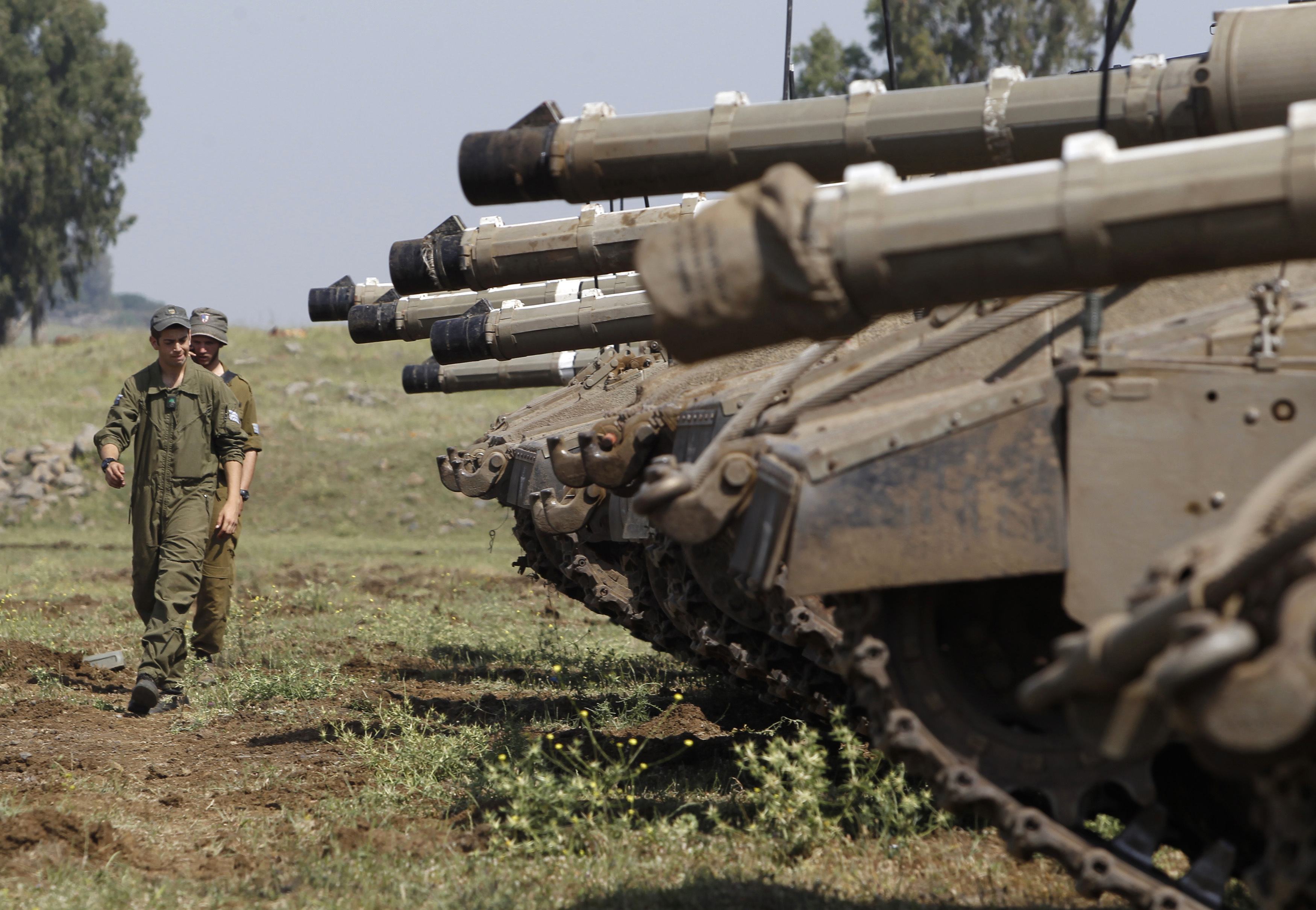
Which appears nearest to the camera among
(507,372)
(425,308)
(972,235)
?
(972,235)

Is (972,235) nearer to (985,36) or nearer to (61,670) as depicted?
(61,670)

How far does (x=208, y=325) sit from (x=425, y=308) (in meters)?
1.36

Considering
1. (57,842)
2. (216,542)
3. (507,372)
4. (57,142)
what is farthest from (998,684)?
(57,142)

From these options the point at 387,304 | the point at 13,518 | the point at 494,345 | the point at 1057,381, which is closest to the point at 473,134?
the point at 1057,381

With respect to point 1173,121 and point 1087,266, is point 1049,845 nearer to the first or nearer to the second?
point 1087,266

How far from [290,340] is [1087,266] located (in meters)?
35.2

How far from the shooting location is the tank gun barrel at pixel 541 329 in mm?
8508

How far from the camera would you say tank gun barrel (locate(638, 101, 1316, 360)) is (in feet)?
10.5

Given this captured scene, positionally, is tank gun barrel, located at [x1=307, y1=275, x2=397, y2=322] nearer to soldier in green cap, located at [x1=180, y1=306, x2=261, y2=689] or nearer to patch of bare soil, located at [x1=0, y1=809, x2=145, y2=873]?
soldier in green cap, located at [x1=180, y1=306, x2=261, y2=689]

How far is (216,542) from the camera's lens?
9.56 m

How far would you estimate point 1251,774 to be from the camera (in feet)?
9.53

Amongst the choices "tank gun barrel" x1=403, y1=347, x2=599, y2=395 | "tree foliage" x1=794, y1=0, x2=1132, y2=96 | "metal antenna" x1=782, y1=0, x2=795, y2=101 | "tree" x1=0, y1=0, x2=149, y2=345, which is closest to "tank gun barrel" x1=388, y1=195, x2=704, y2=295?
"metal antenna" x1=782, y1=0, x2=795, y2=101

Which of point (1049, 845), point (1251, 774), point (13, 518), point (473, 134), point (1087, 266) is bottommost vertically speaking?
point (13, 518)

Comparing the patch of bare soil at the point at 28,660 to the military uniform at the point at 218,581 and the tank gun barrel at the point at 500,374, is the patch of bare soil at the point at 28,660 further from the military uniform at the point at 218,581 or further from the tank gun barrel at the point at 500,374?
the tank gun barrel at the point at 500,374
